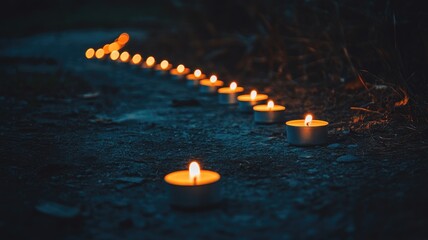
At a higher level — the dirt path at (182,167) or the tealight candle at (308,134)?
the tealight candle at (308,134)

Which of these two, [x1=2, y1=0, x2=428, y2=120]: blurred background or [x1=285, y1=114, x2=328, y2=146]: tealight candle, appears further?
[x1=2, y1=0, x2=428, y2=120]: blurred background

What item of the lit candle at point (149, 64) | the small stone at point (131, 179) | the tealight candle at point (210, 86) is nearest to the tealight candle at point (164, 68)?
the lit candle at point (149, 64)

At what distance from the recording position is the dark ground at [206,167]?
8.38 ft

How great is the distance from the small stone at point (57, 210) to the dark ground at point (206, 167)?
1cm

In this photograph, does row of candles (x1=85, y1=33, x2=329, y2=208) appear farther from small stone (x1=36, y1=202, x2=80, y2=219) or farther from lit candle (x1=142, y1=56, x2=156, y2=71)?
lit candle (x1=142, y1=56, x2=156, y2=71)

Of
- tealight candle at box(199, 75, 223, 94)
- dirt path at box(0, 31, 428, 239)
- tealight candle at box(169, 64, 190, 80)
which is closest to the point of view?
dirt path at box(0, 31, 428, 239)

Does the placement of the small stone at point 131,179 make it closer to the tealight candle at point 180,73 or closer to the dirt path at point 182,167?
the dirt path at point 182,167

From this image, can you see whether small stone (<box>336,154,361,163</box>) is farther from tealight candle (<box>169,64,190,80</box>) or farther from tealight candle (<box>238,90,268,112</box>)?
tealight candle (<box>169,64,190,80</box>)

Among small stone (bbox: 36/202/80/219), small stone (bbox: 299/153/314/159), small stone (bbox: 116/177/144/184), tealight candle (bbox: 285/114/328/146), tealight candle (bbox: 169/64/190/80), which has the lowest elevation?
small stone (bbox: 36/202/80/219)

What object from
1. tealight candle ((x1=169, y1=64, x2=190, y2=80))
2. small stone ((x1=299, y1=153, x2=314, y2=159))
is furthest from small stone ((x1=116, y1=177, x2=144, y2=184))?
tealight candle ((x1=169, y1=64, x2=190, y2=80))

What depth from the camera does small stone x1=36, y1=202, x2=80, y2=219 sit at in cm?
267

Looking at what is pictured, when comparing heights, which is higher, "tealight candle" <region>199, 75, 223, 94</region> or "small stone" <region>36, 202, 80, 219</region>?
"tealight candle" <region>199, 75, 223, 94</region>

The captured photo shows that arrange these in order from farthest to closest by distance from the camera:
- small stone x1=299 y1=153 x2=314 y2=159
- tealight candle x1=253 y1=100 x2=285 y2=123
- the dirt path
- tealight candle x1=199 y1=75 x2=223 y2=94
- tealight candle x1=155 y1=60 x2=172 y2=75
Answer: tealight candle x1=155 y1=60 x2=172 y2=75 → tealight candle x1=199 y1=75 x2=223 y2=94 → tealight candle x1=253 y1=100 x2=285 y2=123 → small stone x1=299 y1=153 x2=314 y2=159 → the dirt path

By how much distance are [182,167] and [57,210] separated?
3.90 feet
